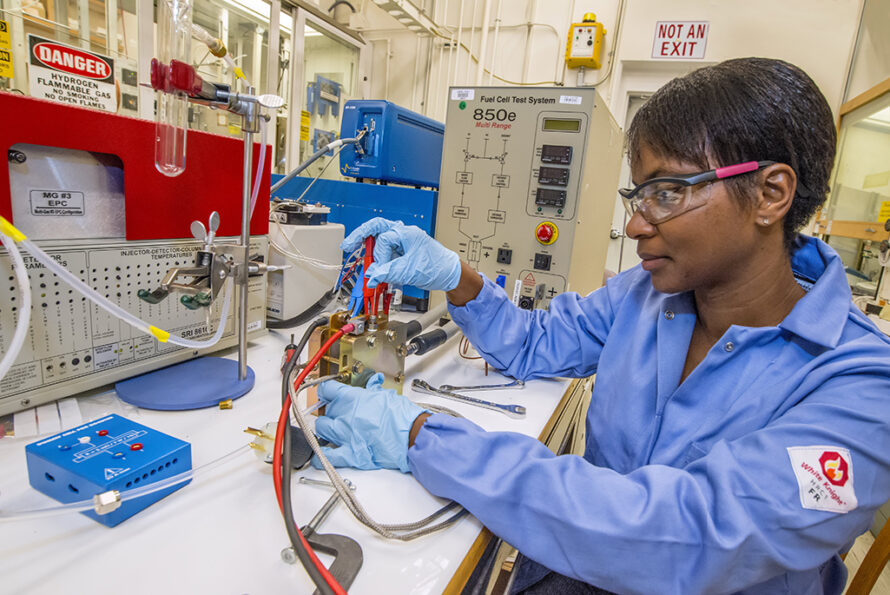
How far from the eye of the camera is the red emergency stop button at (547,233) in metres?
1.53

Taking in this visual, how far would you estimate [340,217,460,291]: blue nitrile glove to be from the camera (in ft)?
3.14

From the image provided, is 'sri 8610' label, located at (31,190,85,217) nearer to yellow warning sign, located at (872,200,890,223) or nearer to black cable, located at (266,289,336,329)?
black cable, located at (266,289,336,329)

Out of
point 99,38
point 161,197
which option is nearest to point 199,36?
point 161,197

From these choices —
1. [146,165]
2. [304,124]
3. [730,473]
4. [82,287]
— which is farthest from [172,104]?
[304,124]

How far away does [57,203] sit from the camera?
755 millimetres

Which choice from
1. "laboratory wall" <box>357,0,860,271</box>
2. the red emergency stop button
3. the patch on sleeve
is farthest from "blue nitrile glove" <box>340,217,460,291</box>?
"laboratory wall" <box>357,0,860,271</box>

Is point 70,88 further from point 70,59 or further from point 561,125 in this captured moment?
point 561,125

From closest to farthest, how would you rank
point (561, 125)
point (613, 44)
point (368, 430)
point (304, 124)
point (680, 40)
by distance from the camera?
point (368, 430), point (561, 125), point (680, 40), point (613, 44), point (304, 124)

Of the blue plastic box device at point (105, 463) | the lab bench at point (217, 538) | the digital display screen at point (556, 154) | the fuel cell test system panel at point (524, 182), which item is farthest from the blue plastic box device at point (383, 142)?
the blue plastic box device at point (105, 463)

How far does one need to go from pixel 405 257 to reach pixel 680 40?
2972mm

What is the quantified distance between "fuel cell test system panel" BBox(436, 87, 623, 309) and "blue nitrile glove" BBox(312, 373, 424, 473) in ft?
3.02

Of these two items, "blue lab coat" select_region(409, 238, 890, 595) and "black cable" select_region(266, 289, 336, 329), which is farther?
"black cable" select_region(266, 289, 336, 329)

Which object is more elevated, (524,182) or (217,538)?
(524,182)

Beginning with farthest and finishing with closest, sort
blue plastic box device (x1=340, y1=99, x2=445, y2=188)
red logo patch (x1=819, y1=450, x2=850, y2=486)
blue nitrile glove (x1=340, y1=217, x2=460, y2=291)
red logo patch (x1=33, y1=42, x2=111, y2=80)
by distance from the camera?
blue plastic box device (x1=340, y1=99, x2=445, y2=188) → red logo patch (x1=33, y1=42, x2=111, y2=80) → blue nitrile glove (x1=340, y1=217, x2=460, y2=291) → red logo patch (x1=819, y1=450, x2=850, y2=486)
